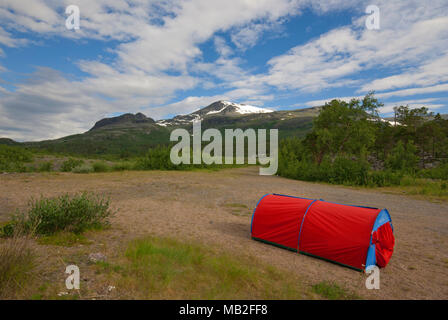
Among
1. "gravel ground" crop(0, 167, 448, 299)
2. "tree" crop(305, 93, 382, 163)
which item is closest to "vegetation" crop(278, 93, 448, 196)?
"tree" crop(305, 93, 382, 163)

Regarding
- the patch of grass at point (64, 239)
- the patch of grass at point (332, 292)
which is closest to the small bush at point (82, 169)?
the patch of grass at point (64, 239)

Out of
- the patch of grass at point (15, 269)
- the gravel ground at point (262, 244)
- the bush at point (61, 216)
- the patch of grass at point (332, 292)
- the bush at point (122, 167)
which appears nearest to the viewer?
the patch of grass at point (15, 269)

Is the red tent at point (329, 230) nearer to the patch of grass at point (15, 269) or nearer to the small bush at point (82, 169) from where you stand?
the patch of grass at point (15, 269)

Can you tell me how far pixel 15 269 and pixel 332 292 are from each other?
4.56 meters

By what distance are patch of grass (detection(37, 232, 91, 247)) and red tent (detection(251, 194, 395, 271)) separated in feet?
13.5

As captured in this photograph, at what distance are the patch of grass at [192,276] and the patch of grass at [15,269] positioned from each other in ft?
3.13

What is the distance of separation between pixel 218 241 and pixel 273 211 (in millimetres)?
1592

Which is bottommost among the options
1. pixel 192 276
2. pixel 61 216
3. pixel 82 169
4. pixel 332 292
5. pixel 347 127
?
pixel 332 292

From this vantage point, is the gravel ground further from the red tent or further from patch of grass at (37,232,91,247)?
patch of grass at (37,232,91,247)

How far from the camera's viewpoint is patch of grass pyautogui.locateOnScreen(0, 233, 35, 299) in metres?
3.15

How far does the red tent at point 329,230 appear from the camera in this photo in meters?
4.96

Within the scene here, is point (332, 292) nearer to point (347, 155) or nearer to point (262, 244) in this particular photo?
point (262, 244)

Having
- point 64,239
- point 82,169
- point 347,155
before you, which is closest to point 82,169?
point 82,169

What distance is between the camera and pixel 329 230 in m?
5.38
